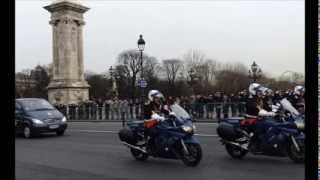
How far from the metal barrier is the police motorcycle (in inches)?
460

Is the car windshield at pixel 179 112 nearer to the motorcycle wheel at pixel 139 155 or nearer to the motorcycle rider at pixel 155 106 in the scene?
the motorcycle rider at pixel 155 106

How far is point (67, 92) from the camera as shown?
126 ft

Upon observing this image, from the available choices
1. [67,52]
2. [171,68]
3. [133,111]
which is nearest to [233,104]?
[133,111]

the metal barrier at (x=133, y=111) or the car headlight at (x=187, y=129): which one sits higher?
the car headlight at (x=187, y=129)

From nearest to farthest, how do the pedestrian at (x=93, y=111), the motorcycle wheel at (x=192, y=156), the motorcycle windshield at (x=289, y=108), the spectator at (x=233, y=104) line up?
the motorcycle wheel at (x=192, y=156) → the motorcycle windshield at (x=289, y=108) → the spectator at (x=233, y=104) → the pedestrian at (x=93, y=111)

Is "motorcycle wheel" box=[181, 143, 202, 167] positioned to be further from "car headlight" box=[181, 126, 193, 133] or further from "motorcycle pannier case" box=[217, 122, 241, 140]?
"motorcycle pannier case" box=[217, 122, 241, 140]

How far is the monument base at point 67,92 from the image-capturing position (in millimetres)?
38406

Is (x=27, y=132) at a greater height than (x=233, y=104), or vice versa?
(x=233, y=104)

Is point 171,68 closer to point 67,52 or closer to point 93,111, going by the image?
point 67,52

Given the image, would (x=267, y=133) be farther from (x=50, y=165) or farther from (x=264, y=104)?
(x=50, y=165)

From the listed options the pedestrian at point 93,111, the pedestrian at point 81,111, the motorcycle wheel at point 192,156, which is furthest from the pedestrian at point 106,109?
the motorcycle wheel at point 192,156

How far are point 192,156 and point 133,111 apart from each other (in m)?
18.7
